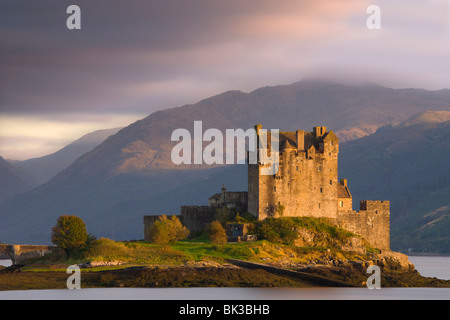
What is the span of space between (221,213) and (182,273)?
2279 cm

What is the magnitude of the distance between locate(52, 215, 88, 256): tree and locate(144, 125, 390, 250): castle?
57.4ft

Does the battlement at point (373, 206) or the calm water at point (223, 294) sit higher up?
the battlement at point (373, 206)

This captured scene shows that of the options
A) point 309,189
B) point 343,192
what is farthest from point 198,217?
point 343,192

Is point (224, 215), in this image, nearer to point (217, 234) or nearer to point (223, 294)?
point (217, 234)

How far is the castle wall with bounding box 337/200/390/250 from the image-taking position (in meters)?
112

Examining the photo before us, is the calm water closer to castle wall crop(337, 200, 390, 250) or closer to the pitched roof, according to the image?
castle wall crop(337, 200, 390, 250)

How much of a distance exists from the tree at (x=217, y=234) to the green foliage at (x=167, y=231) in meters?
4.42

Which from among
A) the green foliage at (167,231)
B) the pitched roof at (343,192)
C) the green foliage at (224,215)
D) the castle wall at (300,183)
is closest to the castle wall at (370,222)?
the pitched roof at (343,192)

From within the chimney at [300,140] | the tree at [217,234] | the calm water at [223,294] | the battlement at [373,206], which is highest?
the chimney at [300,140]

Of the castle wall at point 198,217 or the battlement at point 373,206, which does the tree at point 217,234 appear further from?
the battlement at point 373,206

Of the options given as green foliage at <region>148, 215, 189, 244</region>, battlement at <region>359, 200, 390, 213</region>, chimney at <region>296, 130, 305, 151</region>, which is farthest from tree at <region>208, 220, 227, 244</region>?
battlement at <region>359, 200, 390, 213</region>

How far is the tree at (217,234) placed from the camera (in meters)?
103
